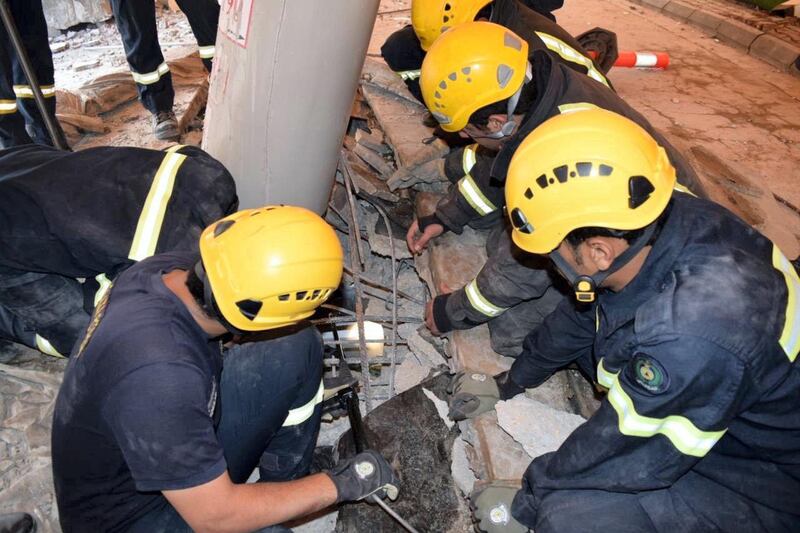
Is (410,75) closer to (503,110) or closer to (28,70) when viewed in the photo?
(503,110)

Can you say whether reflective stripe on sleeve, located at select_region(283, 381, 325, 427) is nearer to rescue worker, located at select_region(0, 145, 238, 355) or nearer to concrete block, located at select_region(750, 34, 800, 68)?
rescue worker, located at select_region(0, 145, 238, 355)

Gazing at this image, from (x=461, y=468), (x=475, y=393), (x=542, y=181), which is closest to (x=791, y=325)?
(x=542, y=181)

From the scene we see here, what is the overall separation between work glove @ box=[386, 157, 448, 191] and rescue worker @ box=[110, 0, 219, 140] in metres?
2.08

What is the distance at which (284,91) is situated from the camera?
2465 millimetres

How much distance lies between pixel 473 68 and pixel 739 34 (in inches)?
281

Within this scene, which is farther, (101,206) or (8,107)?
(8,107)

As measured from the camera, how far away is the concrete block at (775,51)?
6.97m

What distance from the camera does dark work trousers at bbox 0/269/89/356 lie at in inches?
98.7

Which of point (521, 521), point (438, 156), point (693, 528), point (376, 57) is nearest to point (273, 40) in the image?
point (438, 156)

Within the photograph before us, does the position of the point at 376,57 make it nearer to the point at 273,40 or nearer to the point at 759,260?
the point at 273,40

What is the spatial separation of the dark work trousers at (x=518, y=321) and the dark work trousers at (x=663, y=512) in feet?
3.09

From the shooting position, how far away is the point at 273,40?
7.64ft

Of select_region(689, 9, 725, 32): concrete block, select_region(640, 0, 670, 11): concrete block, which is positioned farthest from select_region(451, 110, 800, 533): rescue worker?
select_region(640, 0, 670, 11): concrete block

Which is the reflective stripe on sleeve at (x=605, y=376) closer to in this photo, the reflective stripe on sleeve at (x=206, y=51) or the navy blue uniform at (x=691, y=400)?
the navy blue uniform at (x=691, y=400)
